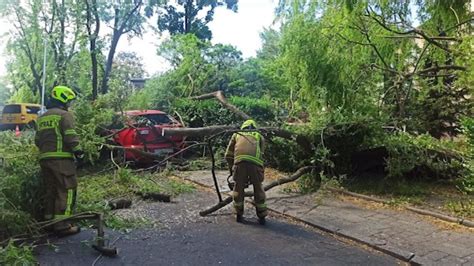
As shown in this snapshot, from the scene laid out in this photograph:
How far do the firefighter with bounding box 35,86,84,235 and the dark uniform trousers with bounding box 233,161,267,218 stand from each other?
2262mm

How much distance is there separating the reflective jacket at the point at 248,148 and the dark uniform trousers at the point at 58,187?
2341 millimetres

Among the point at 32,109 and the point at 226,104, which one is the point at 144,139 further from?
the point at 32,109

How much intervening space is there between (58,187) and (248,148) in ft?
8.78

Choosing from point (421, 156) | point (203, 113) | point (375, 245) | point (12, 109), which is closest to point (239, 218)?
point (375, 245)

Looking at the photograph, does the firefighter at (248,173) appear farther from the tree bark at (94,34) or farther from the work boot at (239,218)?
the tree bark at (94,34)

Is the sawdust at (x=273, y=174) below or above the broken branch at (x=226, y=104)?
below

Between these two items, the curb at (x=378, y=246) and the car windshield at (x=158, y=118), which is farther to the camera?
the car windshield at (x=158, y=118)

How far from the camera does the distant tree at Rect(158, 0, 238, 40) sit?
35.3m

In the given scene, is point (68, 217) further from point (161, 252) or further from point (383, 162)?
point (383, 162)

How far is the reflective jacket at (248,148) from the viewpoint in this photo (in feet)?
21.3

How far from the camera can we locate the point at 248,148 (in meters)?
6.53

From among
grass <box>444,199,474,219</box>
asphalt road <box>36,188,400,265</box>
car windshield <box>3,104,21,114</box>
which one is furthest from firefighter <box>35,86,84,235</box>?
car windshield <box>3,104,21,114</box>

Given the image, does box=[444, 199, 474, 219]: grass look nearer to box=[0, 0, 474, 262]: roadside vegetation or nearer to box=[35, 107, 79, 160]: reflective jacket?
box=[0, 0, 474, 262]: roadside vegetation

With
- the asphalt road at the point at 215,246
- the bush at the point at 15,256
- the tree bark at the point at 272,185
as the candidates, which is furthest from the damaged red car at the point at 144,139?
the bush at the point at 15,256
